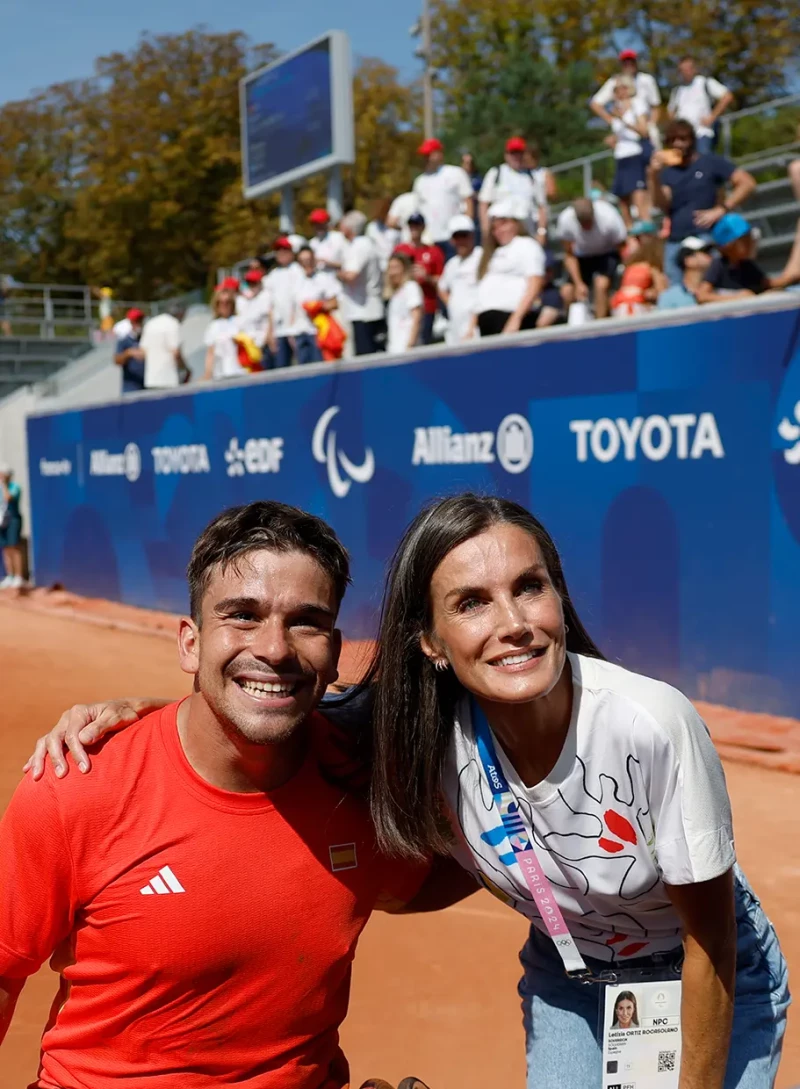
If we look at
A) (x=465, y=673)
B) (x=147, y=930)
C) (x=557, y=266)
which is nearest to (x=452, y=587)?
(x=465, y=673)

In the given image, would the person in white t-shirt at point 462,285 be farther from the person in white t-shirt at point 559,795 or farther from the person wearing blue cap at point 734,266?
the person in white t-shirt at point 559,795

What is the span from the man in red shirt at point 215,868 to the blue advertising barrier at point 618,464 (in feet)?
8.79

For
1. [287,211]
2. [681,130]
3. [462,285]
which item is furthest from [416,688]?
[287,211]

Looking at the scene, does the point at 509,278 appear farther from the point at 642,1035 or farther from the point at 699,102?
the point at 642,1035

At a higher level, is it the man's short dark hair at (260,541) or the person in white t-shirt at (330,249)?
the person in white t-shirt at (330,249)

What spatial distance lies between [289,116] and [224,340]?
5.09 metres

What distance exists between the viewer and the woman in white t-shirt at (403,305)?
38.5 feet

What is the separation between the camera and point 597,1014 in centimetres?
257

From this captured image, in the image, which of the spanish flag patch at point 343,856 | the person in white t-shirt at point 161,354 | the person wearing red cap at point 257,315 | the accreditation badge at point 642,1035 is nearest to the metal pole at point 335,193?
the person wearing red cap at point 257,315

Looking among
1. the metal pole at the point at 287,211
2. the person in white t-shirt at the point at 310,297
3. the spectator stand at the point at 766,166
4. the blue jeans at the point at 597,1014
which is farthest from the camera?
the metal pole at the point at 287,211

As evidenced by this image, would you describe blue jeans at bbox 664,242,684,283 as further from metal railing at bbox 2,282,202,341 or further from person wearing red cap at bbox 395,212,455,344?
metal railing at bbox 2,282,202,341

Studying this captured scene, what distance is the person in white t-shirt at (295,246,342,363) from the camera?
1347 cm

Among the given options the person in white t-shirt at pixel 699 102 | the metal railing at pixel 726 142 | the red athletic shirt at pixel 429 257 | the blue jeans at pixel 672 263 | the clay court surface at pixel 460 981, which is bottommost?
the clay court surface at pixel 460 981

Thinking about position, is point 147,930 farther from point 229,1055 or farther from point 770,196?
point 770,196
